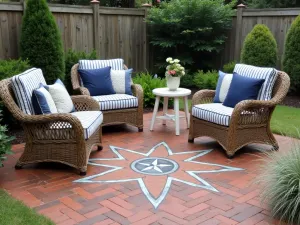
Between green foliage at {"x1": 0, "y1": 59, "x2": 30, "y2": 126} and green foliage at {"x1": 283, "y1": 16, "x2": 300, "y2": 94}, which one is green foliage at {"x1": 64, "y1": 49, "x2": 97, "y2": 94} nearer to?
green foliage at {"x1": 0, "y1": 59, "x2": 30, "y2": 126}

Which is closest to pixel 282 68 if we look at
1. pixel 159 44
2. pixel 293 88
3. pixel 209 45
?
pixel 293 88

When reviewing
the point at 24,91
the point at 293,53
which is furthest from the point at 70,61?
the point at 293,53

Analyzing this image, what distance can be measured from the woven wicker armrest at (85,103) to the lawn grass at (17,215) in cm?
173

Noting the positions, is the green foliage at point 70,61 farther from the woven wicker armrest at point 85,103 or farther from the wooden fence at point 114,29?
the woven wicker armrest at point 85,103

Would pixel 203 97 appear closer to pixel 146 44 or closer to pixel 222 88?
pixel 222 88

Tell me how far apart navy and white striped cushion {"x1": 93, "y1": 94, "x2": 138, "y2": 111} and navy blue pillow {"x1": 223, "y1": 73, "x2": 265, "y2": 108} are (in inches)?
56.0

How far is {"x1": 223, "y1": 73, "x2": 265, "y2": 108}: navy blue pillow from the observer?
4145 millimetres

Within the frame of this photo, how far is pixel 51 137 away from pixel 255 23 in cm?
607

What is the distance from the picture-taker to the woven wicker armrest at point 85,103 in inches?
Answer: 170

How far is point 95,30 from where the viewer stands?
276 inches

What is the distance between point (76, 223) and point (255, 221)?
53.0 inches

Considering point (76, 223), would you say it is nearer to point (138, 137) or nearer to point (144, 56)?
point (138, 137)

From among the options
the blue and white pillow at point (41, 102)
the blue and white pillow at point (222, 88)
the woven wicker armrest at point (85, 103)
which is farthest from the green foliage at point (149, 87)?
the blue and white pillow at point (41, 102)

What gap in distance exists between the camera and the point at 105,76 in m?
5.16
